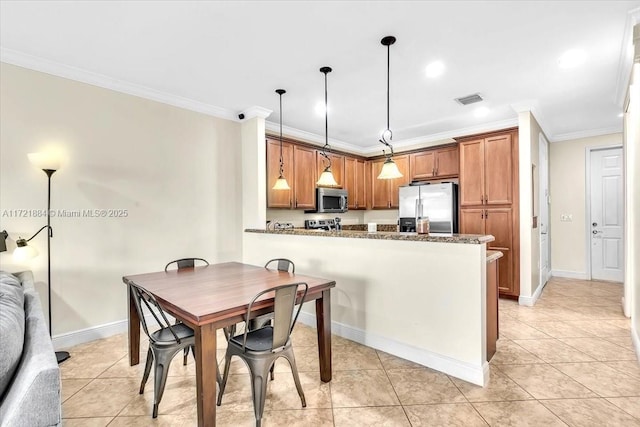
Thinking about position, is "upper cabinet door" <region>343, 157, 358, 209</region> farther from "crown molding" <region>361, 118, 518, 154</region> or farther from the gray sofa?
the gray sofa

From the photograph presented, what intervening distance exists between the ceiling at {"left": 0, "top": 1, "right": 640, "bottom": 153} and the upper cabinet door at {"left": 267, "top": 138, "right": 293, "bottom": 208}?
25.3 inches

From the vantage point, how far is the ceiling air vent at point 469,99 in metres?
3.66

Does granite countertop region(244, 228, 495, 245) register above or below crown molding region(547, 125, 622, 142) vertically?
below

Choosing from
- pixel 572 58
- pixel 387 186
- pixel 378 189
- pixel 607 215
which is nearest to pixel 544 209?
pixel 607 215

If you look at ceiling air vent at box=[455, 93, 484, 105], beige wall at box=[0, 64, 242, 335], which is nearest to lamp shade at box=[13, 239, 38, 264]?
beige wall at box=[0, 64, 242, 335]

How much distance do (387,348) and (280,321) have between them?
1354 mm

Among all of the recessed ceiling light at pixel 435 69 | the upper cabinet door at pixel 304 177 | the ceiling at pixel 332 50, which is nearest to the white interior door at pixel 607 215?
the ceiling at pixel 332 50

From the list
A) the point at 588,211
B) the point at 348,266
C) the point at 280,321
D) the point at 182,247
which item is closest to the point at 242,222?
the point at 182,247

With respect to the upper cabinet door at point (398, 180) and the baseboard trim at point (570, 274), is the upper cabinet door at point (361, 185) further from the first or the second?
the baseboard trim at point (570, 274)

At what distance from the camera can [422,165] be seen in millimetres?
5430

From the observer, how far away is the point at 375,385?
230 cm

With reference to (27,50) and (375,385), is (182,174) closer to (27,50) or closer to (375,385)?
(27,50)

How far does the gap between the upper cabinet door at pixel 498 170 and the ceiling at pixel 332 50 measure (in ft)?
1.69

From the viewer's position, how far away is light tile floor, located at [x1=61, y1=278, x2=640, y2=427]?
76.4 inches
